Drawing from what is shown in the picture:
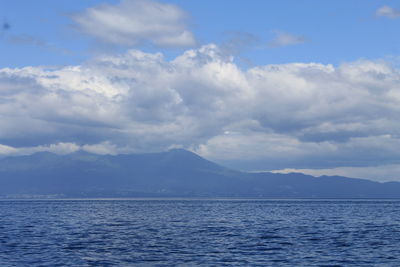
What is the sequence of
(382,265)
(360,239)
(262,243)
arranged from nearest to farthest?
1. (382,265)
2. (262,243)
3. (360,239)

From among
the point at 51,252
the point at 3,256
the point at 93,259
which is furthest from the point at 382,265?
the point at 3,256

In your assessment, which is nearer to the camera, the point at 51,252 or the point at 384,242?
the point at 51,252

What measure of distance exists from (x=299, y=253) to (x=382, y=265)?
33.8ft

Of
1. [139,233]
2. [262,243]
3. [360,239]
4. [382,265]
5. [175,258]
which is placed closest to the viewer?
[382,265]

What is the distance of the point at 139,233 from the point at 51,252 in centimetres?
2510

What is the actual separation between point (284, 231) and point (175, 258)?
122 feet

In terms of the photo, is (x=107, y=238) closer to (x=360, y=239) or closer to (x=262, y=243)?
(x=262, y=243)

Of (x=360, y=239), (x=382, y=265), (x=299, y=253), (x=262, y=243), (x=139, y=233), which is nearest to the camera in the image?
(x=382, y=265)

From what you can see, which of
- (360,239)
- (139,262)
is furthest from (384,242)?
(139,262)

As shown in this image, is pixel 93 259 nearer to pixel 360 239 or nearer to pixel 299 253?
pixel 299 253

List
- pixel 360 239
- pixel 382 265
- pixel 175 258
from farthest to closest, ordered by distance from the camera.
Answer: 1. pixel 360 239
2. pixel 175 258
3. pixel 382 265

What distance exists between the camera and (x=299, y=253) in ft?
193

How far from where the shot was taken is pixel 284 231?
8706cm

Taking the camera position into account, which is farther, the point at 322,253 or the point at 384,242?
the point at 384,242
